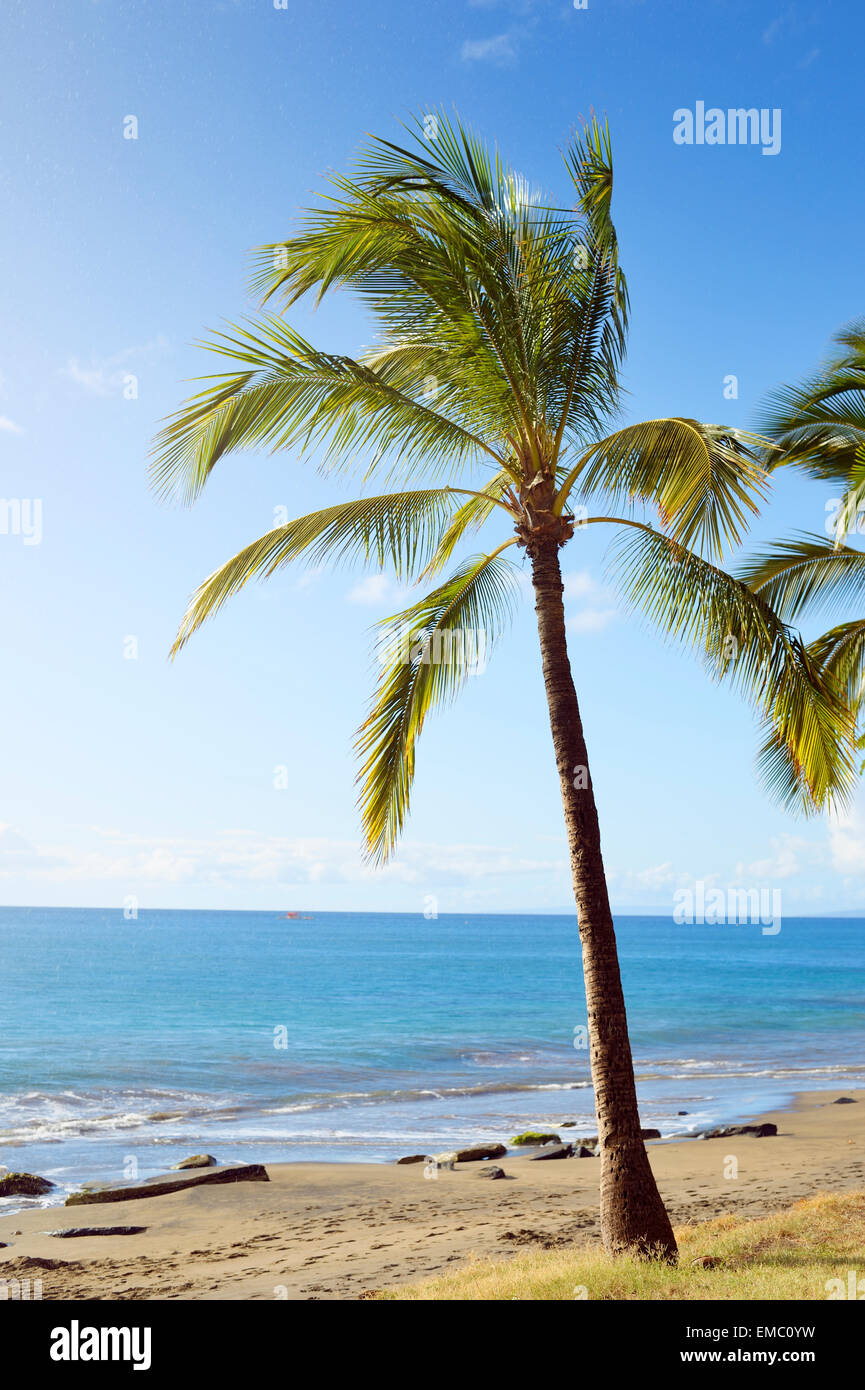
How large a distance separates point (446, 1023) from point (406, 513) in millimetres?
41284

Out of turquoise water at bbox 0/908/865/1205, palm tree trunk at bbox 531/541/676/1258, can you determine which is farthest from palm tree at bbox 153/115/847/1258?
turquoise water at bbox 0/908/865/1205

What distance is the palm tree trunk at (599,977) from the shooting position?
7945 mm

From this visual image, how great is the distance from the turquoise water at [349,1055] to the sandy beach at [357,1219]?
8.76ft

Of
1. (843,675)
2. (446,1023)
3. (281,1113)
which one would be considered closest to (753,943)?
(446,1023)

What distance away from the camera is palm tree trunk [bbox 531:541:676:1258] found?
313 inches

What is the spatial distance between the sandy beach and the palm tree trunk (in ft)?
8.77

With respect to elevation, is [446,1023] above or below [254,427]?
below

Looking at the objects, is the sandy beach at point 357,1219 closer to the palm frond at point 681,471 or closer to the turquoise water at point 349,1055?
the turquoise water at point 349,1055

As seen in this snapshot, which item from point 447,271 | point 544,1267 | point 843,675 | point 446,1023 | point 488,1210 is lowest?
point 446,1023

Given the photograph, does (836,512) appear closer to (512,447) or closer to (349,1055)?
(512,447)

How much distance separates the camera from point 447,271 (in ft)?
29.3
